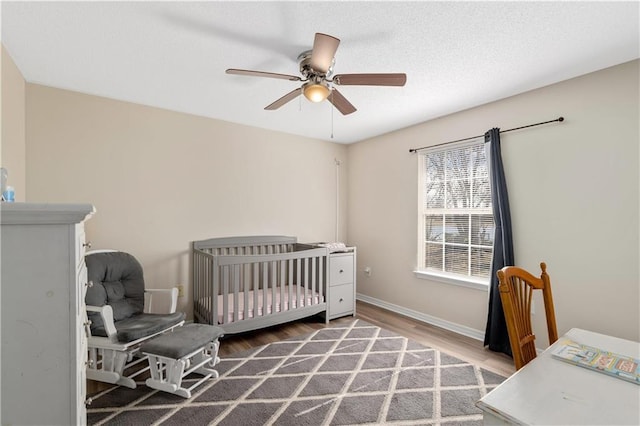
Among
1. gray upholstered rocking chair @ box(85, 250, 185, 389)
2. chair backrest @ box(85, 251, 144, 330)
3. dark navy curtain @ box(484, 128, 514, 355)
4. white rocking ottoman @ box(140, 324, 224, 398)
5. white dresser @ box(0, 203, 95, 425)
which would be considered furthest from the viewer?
dark navy curtain @ box(484, 128, 514, 355)

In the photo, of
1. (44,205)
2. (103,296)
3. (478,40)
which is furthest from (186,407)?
(478,40)

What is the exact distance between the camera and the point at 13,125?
2037 mm

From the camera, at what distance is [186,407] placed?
178 centimetres

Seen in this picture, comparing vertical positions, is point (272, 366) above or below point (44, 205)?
below

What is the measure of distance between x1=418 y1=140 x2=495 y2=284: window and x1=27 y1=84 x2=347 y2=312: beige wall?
1570mm

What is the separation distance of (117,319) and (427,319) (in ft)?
9.84

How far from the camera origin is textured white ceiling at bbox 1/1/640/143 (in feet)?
4.89

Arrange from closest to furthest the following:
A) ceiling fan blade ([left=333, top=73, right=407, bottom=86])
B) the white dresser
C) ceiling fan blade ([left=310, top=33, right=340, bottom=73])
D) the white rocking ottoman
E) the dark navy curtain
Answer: the white dresser → ceiling fan blade ([left=310, top=33, right=340, bottom=73]) → ceiling fan blade ([left=333, top=73, right=407, bottom=86]) → the white rocking ottoman → the dark navy curtain


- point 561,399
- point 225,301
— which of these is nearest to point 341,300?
point 225,301

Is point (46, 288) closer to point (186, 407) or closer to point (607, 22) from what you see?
point (186, 407)

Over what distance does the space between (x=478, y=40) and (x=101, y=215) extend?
10.6 ft

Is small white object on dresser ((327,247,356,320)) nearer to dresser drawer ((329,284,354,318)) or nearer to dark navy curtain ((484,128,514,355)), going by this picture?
dresser drawer ((329,284,354,318))

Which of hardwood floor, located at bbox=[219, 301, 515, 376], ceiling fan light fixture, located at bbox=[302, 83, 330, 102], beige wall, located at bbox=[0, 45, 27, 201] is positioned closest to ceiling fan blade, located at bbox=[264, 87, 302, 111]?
ceiling fan light fixture, located at bbox=[302, 83, 330, 102]

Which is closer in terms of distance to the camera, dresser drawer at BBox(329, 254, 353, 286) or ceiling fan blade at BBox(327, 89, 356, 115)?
ceiling fan blade at BBox(327, 89, 356, 115)
